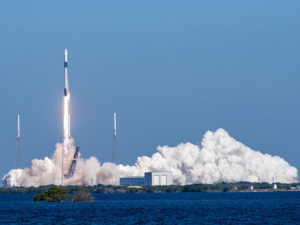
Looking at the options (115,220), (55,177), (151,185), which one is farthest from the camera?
(151,185)

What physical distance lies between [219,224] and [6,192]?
113259 millimetres

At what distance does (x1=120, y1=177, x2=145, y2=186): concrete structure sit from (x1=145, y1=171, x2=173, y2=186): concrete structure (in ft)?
5.16

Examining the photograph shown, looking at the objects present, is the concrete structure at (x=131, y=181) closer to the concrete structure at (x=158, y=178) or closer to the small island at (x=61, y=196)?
the concrete structure at (x=158, y=178)

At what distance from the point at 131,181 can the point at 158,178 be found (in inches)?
245

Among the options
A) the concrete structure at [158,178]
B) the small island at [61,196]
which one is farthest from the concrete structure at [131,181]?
the small island at [61,196]

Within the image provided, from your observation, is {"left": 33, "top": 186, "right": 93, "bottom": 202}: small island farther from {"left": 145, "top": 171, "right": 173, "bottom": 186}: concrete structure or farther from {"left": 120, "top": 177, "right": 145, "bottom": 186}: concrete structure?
{"left": 120, "top": 177, "right": 145, "bottom": 186}: concrete structure

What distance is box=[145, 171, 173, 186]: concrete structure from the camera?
195m

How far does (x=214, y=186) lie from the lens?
193500mm

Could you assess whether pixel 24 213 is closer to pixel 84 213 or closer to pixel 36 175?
pixel 84 213

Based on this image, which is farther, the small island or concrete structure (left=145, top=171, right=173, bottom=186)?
concrete structure (left=145, top=171, right=173, bottom=186)

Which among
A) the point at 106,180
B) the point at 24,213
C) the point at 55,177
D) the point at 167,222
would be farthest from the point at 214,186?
the point at 167,222

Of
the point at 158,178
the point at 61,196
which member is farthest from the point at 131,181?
the point at 61,196

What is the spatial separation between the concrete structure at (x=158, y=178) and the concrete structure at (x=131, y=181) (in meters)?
1.57

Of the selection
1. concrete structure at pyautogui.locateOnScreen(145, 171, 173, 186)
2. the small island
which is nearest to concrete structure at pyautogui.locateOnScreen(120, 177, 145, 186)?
concrete structure at pyautogui.locateOnScreen(145, 171, 173, 186)
